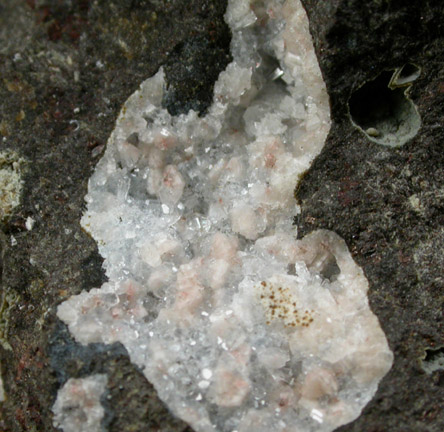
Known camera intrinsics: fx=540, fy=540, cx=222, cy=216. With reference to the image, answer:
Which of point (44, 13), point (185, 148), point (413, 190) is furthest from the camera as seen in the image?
point (185, 148)

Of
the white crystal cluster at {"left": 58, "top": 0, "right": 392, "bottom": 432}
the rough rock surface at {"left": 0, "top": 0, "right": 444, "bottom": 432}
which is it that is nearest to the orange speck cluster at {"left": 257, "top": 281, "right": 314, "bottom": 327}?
the white crystal cluster at {"left": 58, "top": 0, "right": 392, "bottom": 432}

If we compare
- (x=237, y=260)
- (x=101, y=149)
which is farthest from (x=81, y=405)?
(x=101, y=149)

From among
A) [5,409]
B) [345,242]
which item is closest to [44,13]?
[345,242]

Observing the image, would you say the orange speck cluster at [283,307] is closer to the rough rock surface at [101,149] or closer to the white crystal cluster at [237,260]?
the white crystal cluster at [237,260]

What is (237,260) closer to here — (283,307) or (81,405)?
(283,307)

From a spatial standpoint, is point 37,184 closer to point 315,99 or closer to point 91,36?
point 91,36

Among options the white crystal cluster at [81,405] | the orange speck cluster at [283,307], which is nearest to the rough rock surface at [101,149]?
the white crystal cluster at [81,405]
